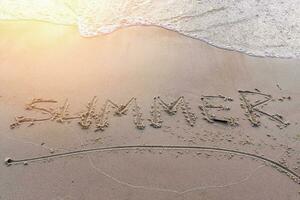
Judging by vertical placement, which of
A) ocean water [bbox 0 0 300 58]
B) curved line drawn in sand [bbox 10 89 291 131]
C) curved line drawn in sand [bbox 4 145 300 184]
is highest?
ocean water [bbox 0 0 300 58]

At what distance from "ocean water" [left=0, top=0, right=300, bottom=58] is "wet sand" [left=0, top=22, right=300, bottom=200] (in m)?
0.21

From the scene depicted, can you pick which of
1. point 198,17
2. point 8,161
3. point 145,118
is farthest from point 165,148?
point 198,17

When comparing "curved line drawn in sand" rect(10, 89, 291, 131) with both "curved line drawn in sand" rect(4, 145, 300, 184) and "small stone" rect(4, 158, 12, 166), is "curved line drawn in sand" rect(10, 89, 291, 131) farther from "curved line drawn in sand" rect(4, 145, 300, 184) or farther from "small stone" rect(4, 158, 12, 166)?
"small stone" rect(4, 158, 12, 166)

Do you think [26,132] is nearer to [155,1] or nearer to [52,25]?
[52,25]

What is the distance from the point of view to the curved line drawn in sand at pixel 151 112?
130 inches

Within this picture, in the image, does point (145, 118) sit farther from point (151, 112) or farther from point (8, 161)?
point (8, 161)

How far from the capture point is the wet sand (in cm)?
276

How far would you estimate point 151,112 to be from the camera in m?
3.46

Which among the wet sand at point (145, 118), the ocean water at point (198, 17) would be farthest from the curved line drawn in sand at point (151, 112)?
the ocean water at point (198, 17)

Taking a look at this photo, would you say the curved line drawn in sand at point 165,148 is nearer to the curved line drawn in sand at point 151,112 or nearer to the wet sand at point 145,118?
the wet sand at point 145,118

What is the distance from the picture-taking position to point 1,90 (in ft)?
11.9

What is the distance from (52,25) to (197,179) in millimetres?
2840

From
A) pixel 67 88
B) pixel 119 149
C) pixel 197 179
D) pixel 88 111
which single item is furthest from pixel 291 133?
pixel 67 88

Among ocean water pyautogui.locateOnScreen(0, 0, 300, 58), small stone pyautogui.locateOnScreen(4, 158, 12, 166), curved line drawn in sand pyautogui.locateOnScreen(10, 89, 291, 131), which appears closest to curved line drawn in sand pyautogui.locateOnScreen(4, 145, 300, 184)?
small stone pyautogui.locateOnScreen(4, 158, 12, 166)
